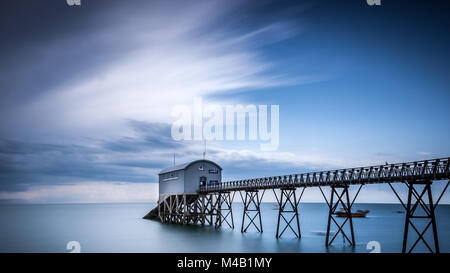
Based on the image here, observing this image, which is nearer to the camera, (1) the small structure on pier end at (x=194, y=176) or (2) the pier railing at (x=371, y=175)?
(2) the pier railing at (x=371, y=175)

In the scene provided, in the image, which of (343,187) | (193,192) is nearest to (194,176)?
(193,192)

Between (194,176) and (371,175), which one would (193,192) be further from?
(371,175)

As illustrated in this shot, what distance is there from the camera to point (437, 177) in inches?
776

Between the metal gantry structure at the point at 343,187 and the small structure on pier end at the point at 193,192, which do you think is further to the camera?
the small structure on pier end at the point at 193,192

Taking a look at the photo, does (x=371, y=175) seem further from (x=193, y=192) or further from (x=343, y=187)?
(x=193, y=192)

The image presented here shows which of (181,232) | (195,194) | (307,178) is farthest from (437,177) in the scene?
(195,194)

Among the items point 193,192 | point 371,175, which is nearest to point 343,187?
point 371,175

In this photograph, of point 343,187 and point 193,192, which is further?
point 193,192

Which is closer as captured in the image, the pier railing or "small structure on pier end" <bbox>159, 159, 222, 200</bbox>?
the pier railing

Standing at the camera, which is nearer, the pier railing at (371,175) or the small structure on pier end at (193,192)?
the pier railing at (371,175)

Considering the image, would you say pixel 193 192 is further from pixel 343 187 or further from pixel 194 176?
pixel 343 187

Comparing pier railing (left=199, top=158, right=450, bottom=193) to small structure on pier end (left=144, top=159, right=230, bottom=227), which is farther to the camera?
Result: small structure on pier end (left=144, top=159, right=230, bottom=227)
